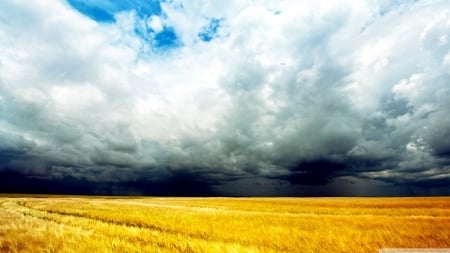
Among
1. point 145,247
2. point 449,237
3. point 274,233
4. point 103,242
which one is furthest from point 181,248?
point 449,237

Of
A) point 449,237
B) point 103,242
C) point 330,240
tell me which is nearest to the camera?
point 103,242

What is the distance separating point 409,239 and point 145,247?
10053mm

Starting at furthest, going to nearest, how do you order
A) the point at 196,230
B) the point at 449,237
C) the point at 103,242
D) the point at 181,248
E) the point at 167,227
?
the point at 167,227
the point at 196,230
the point at 449,237
the point at 103,242
the point at 181,248

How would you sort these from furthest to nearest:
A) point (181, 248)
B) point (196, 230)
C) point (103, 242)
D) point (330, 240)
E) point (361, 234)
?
point (196, 230), point (361, 234), point (330, 240), point (103, 242), point (181, 248)

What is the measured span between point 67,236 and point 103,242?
2.32 meters

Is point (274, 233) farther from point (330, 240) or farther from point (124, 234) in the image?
point (124, 234)

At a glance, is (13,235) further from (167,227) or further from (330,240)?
(330,240)

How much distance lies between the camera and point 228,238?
12.0 metres

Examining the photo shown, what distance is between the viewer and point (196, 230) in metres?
14.3

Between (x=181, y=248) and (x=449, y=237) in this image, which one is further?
(x=449, y=237)

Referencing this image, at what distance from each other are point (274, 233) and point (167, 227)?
6588 millimetres

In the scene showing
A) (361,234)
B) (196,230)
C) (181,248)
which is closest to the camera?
(181,248)

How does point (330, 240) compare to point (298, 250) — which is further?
point (330, 240)

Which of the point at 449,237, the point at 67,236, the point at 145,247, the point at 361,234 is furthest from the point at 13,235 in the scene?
the point at 449,237
